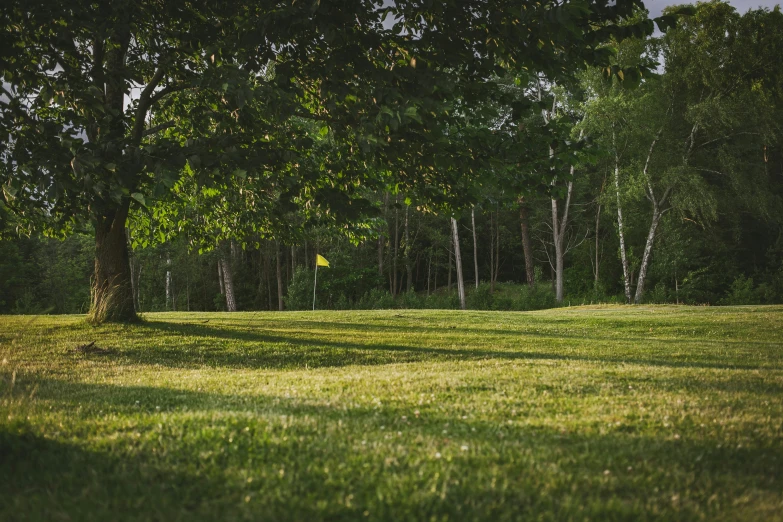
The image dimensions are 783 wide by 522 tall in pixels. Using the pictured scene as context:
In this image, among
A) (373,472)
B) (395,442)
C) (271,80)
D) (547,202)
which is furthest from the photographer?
(547,202)

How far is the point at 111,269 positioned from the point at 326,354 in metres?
6.61

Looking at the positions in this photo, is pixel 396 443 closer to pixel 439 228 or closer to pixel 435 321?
pixel 435 321

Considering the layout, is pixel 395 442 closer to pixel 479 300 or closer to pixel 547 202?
pixel 479 300

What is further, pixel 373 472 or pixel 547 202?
pixel 547 202

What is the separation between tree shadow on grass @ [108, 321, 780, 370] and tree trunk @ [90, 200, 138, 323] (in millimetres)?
1183

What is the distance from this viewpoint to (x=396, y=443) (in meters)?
4.42

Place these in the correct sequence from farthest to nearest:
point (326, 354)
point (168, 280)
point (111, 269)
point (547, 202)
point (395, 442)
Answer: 1. point (168, 280)
2. point (547, 202)
3. point (111, 269)
4. point (326, 354)
5. point (395, 442)

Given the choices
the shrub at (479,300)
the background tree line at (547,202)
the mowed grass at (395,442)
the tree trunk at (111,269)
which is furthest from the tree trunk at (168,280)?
the mowed grass at (395,442)

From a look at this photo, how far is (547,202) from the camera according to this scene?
45219 mm

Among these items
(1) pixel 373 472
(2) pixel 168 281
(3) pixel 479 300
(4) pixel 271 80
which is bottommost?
(1) pixel 373 472

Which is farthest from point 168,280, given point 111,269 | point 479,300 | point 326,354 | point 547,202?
point 326,354

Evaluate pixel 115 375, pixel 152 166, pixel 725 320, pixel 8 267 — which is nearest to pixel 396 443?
pixel 152 166

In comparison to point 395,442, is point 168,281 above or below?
above

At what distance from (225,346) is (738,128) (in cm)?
3070
